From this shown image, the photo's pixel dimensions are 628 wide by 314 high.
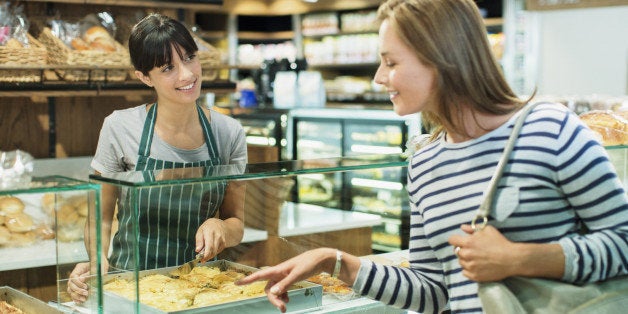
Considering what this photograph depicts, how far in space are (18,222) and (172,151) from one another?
1.29 metres

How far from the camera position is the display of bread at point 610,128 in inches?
107

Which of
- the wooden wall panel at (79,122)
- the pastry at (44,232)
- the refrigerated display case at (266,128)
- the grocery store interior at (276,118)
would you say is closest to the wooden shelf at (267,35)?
the grocery store interior at (276,118)

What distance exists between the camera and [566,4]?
5.25m

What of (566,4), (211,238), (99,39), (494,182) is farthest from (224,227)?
(566,4)

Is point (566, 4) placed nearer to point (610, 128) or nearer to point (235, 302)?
point (610, 128)

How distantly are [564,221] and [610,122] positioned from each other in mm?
1412

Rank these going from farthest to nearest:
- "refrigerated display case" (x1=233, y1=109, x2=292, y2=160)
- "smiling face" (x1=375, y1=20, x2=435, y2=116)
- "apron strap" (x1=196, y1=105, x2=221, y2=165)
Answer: "refrigerated display case" (x1=233, y1=109, x2=292, y2=160) < "apron strap" (x1=196, y1=105, x2=221, y2=165) < "smiling face" (x1=375, y1=20, x2=435, y2=116)

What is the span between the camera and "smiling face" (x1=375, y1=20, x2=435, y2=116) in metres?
1.56

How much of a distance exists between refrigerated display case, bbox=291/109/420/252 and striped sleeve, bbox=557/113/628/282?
3.33 ft

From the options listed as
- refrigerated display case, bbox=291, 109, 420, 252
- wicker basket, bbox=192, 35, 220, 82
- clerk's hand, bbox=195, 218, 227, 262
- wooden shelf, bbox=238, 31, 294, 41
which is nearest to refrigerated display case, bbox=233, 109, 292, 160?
refrigerated display case, bbox=291, 109, 420, 252

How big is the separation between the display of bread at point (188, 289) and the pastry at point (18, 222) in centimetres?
171

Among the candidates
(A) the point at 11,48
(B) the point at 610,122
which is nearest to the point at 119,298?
(B) the point at 610,122

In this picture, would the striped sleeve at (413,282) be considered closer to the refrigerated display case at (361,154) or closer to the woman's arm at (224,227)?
the woman's arm at (224,227)

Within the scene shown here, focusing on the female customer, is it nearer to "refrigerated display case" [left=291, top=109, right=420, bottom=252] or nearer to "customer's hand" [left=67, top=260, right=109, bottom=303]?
"customer's hand" [left=67, top=260, right=109, bottom=303]
